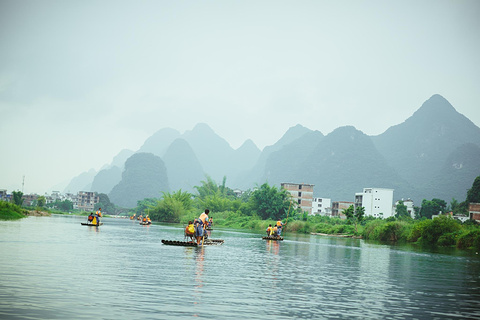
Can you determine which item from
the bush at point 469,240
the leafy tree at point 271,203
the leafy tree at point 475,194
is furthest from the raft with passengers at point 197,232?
the leafy tree at point 475,194

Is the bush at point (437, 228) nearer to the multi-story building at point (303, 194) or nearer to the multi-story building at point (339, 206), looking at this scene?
the multi-story building at point (303, 194)

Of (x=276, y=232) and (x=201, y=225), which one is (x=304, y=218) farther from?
(x=201, y=225)

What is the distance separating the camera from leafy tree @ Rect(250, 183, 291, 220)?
279ft

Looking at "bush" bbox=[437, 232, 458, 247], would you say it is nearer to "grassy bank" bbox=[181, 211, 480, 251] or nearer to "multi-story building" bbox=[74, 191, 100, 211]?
"grassy bank" bbox=[181, 211, 480, 251]

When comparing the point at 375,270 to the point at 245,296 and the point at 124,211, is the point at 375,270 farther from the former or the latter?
the point at 124,211

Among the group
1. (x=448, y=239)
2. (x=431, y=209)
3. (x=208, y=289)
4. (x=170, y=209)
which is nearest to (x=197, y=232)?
(x=208, y=289)

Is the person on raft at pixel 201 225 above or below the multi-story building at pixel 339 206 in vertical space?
below

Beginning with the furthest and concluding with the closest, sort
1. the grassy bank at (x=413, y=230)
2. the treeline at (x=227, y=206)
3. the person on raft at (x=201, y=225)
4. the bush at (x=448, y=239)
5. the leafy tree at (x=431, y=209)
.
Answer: the leafy tree at (x=431, y=209)
the treeline at (x=227, y=206)
the bush at (x=448, y=239)
the grassy bank at (x=413, y=230)
the person on raft at (x=201, y=225)

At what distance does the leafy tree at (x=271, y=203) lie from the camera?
3349 inches

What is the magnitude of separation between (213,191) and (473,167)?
12463 cm

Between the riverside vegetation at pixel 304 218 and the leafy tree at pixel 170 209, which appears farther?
the leafy tree at pixel 170 209

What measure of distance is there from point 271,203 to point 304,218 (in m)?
7.00

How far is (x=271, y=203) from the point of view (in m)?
85.2

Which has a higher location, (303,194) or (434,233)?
(303,194)
